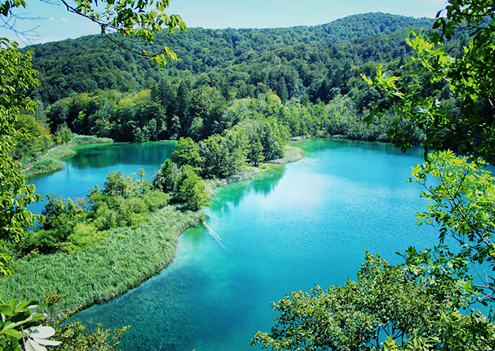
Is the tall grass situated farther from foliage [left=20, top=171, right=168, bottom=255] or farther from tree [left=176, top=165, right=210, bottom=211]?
tree [left=176, top=165, right=210, bottom=211]

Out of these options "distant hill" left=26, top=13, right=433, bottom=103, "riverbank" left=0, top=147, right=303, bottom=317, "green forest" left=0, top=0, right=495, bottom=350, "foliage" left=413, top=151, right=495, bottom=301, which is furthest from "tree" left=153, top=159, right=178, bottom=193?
"foliage" left=413, top=151, right=495, bottom=301

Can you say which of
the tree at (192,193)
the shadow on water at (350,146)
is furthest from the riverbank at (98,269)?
the shadow on water at (350,146)

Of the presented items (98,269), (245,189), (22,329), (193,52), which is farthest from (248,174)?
(193,52)

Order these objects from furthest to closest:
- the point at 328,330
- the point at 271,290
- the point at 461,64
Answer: the point at 271,290
the point at 328,330
the point at 461,64

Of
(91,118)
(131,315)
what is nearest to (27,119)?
(91,118)

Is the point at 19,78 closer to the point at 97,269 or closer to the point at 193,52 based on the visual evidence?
the point at 97,269

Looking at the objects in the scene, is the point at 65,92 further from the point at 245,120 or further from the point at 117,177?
the point at 117,177

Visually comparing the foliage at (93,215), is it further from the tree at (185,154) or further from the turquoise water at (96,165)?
the turquoise water at (96,165)
